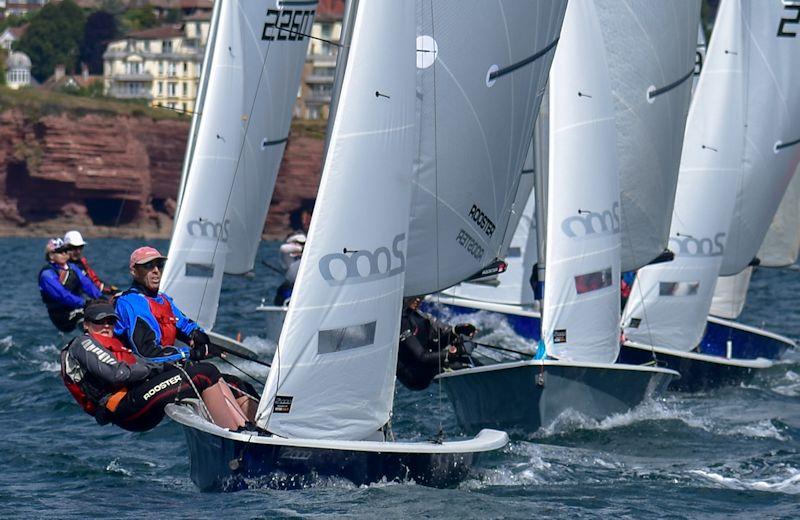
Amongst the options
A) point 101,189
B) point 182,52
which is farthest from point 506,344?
point 182,52

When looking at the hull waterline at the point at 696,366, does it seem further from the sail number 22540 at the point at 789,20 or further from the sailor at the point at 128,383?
the sailor at the point at 128,383

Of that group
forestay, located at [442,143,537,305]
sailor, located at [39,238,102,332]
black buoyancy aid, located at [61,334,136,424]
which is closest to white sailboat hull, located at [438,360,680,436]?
black buoyancy aid, located at [61,334,136,424]

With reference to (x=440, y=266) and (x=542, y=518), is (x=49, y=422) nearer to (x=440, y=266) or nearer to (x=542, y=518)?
(x=440, y=266)

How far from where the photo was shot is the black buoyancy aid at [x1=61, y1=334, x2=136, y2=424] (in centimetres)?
921

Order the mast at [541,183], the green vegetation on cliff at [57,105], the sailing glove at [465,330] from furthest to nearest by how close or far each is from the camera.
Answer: the green vegetation on cliff at [57,105] → the mast at [541,183] → the sailing glove at [465,330]

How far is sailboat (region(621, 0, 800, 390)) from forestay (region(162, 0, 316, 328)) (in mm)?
4346

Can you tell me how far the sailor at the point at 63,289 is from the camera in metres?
14.6

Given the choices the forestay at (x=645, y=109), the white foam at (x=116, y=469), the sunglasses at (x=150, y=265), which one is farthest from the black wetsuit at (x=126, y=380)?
the forestay at (x=645, y=109)

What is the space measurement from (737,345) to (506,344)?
2.69m

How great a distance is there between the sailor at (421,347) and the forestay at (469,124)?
30.8 inches

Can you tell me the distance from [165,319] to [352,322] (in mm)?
1323

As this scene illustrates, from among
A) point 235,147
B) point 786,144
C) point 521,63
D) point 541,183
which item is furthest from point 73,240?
point 786,144

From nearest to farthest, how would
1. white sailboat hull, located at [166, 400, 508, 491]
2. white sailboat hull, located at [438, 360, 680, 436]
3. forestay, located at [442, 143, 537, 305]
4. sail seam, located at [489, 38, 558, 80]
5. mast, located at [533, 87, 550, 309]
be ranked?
white sailboat hull, located at [166, 400, 508, 491] → sail seam, located at [489, 38, 558, 80] → white sailboat hull, located at [438, 360, 680, 436] → mast, located at [533, 87, 550, 309] → forestay, located at [442, 143, 537, 305]

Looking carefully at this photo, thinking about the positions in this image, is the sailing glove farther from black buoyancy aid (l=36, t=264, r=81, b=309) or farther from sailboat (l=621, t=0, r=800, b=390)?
black buoyancy aid (l=36, t=264, r=81, b=309)
